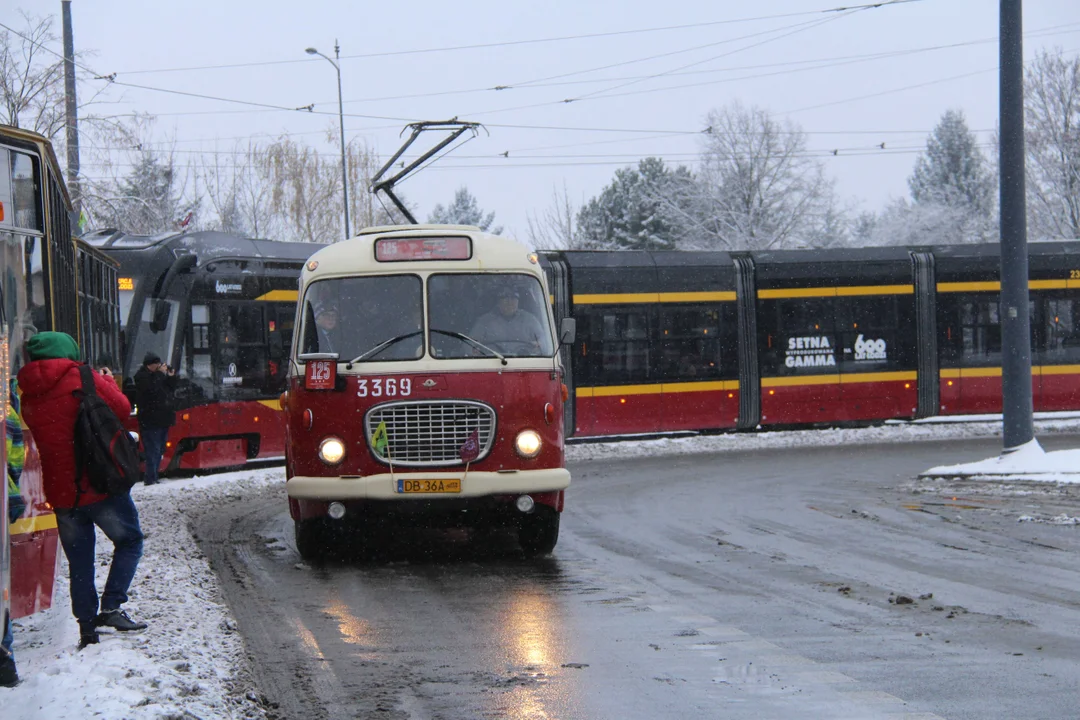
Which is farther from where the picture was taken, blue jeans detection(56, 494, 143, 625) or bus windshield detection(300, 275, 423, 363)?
bus windshield detection(300, 275, 423, 363)

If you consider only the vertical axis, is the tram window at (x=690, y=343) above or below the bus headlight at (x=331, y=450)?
above

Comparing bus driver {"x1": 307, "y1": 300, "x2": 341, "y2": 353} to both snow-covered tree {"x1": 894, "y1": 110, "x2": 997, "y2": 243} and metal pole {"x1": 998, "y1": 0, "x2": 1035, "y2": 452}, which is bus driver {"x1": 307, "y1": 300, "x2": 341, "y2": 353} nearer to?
metal pole {"x1": 998, "y1": 0, "x2": 1035, "y2": 452}

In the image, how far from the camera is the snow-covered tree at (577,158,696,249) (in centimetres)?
6769

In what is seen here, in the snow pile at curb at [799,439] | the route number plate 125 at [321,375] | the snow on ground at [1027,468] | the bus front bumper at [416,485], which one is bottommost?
the snow pile at curb at [799,439]

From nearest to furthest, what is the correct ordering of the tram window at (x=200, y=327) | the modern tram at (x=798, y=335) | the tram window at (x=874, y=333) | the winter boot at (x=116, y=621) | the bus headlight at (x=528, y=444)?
1. the winter boot at (x=116, y=621)
2. the bus headlight at (x=528, y=444)
3. the tram window at (x=200, y=327)
4. the modern tram at (x=798, y=335)
5. the tram window at (x=874, y=333)

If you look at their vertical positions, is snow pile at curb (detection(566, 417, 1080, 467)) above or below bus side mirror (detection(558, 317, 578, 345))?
below

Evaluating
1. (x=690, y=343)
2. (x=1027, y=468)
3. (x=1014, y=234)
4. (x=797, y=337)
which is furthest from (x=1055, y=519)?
(x=797, y=337)

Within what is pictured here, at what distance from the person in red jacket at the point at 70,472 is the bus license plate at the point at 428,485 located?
10.6 ft

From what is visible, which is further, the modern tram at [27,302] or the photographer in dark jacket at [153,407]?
the photographer in dark jacket at [153,407]

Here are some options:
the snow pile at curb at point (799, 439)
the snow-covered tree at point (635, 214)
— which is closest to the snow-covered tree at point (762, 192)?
the snow-covered tree at point (635, 214)

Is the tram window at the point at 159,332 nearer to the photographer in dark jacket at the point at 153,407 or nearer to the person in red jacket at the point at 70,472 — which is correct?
the photographer in dark jacket at the point at 153,407

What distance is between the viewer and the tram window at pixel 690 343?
79.8ft

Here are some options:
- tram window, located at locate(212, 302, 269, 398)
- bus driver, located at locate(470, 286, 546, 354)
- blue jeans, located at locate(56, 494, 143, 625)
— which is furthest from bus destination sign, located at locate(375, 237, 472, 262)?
tram window, located at locate(212, 302, 269, 398)

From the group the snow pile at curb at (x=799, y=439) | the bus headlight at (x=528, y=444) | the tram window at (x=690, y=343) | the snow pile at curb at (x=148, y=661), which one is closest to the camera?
the snow pile at curb at (x=148, y=661)
